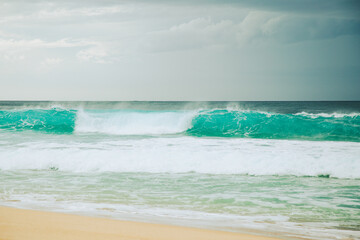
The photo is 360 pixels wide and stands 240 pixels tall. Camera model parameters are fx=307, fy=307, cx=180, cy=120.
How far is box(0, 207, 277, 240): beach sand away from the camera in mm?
2921

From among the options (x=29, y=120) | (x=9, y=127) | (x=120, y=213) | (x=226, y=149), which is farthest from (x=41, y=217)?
(x=29, y=120)

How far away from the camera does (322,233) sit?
11.1 feet

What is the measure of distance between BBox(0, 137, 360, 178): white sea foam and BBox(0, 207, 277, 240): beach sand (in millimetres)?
3703

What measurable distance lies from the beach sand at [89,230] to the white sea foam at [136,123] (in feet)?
41.7

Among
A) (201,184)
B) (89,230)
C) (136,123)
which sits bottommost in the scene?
(201,184)

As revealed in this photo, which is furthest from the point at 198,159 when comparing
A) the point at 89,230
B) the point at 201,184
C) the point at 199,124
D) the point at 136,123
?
the point at 136,123

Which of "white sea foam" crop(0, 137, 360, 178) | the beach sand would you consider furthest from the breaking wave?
the beach sand

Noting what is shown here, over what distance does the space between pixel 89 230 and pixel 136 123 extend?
15059 mm

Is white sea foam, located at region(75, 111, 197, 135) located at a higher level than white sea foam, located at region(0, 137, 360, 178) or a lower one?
higher

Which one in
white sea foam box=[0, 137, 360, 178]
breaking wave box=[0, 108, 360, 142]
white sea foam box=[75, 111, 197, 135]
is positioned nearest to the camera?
white sea foam box=[0, 137, 360, 178]

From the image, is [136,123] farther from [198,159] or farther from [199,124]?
[198,159]

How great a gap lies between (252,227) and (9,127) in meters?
17.1

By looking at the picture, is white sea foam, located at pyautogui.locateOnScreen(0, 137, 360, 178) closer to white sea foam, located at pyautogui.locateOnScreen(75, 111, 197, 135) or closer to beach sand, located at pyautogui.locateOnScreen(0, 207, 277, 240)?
beach sand, located at pyautogui.locateOnScreen(0, 207, 277, 240)

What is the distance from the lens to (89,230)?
3.11m
